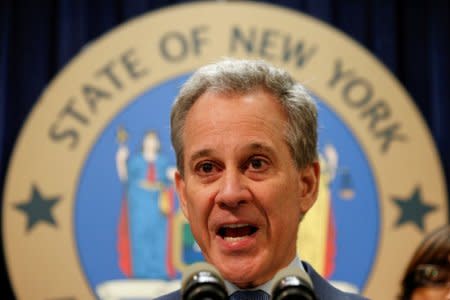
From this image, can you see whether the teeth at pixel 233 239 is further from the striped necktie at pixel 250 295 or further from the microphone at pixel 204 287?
the microphone at pixel 204 287

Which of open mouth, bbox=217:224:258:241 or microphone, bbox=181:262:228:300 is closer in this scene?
microphone, bbox=181:262:228:300

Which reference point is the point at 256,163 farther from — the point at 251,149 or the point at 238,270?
the point at 238,270

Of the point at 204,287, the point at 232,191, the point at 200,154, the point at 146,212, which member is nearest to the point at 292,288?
the point at 204,287

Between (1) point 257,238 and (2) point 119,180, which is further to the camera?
(2) point 119,180

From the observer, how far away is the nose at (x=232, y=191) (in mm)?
1443

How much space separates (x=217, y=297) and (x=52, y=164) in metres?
2.33

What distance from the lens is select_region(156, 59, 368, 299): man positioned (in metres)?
1.47

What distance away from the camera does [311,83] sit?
3377mm

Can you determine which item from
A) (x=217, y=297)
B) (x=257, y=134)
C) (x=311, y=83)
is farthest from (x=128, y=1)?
(x=217, y=297)

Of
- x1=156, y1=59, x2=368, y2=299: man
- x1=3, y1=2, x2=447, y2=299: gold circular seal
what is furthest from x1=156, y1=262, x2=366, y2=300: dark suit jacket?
x1=3, y1=2, x2=447, y2=299: gold circular seal

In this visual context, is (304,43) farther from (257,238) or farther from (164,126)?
(257,238)

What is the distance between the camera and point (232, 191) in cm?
144

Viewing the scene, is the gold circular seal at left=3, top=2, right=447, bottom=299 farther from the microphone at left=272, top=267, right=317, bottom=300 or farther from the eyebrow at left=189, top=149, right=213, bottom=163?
the microphone at left=272, top=267, right=317, bottom=300

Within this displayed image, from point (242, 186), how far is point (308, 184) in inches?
8.7
